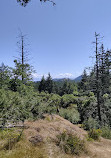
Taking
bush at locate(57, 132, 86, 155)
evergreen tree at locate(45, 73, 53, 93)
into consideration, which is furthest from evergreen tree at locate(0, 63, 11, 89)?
evergreen tree at locate(45, 73, 53, 93)

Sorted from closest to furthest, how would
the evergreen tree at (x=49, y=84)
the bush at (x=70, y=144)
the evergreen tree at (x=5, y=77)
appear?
the bush at (x=70, y=144) < the evergreen tree at (x=5, y=77) < the evergreen tree at (x=49, y=84)

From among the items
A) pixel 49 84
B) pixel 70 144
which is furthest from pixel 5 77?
pixel 49 84

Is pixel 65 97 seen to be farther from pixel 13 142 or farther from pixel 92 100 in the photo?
pixel 13 142

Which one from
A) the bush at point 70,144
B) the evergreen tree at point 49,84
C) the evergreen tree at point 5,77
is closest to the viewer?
the bush at point 70,144

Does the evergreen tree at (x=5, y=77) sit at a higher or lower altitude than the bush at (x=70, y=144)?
higher

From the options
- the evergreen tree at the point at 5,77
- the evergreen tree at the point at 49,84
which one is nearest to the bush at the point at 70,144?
the evergreen tree at the point at 5,77

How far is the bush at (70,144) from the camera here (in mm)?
2975

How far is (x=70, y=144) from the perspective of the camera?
3131 millimetres

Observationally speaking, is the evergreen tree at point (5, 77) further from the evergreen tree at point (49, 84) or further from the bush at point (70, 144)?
the evergreen tree at point (49, 84)

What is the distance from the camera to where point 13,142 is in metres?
2.81

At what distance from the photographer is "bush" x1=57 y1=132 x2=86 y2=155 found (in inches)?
117

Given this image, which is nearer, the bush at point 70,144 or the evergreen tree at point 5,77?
the bush at point 70,144

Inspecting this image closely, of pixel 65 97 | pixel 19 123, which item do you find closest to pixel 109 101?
pixel 65 97

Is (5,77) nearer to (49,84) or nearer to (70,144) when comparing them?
(70,144)
